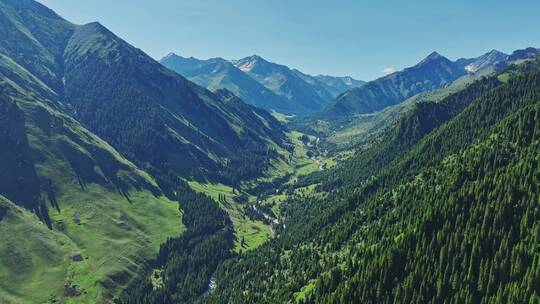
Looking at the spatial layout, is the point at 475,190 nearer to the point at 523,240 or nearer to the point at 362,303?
the point at 523,240

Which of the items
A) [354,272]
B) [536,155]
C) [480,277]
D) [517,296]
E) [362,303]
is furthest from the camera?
[536,155]

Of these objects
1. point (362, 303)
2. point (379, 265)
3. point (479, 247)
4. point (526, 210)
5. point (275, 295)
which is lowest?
point (275, 295)

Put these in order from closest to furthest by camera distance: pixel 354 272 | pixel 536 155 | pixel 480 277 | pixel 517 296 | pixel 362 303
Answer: pixel 517 296 < pixel 480 277 < pixel 362 303 < pixel 354 272 < pixel 536 155

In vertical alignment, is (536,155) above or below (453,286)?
above

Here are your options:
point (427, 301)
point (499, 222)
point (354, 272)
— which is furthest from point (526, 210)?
point (354, 272)

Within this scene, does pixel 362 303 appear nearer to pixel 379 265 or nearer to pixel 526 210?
pixel 379 265

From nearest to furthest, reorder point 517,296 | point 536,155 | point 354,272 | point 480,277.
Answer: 1. point 517,296
2. point 480,277
3. point 354,272
4. point 536,155

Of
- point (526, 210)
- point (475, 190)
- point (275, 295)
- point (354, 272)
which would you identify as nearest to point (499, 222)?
point (526, 210)

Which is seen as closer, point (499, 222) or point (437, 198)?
point (499, 222)

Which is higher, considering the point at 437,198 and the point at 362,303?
the point at 437,198
